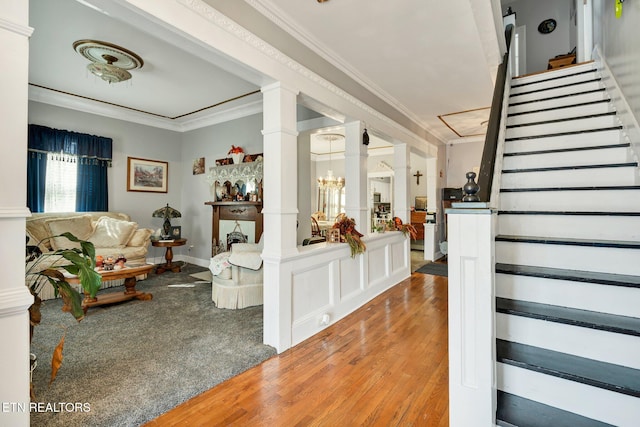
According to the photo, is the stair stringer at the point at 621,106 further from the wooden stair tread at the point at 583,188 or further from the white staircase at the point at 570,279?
the wooden stair tread at the point at 583,188

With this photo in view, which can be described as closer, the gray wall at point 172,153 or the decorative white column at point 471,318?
the decorative white column at point 471,318

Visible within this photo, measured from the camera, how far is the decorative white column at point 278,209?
2.39m

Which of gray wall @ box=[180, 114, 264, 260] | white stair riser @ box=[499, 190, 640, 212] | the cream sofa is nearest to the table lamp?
the cream sofa

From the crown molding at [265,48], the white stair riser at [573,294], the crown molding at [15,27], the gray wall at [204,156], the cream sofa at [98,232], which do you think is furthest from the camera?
the gray wall at [204,156]

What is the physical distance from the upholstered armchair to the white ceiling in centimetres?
193

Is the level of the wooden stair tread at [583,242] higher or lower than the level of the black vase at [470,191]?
lower

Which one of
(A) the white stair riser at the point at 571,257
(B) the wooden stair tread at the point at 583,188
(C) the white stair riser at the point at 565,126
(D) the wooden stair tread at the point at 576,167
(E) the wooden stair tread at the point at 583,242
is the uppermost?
(C) the white stair riser at the point at 565,126

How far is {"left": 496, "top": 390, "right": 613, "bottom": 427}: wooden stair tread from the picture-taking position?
1.19 meters

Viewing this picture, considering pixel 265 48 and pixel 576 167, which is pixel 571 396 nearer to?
pixel 576 167

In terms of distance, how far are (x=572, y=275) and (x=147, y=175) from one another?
628 centimetres

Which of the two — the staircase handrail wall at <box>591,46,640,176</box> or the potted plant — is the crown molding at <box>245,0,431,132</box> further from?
the staircase handrail wall at <box>591,46,640,176</box>

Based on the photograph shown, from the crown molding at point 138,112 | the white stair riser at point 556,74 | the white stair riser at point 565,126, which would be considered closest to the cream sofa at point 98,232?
the crown molding at point 138,112

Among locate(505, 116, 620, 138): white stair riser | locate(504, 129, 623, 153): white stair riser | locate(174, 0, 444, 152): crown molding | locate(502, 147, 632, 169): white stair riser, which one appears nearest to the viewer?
locate(174, 0, 444, 152): crown molding

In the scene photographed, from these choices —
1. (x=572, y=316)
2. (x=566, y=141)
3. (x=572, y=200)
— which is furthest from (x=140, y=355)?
(x=566, y=141)
